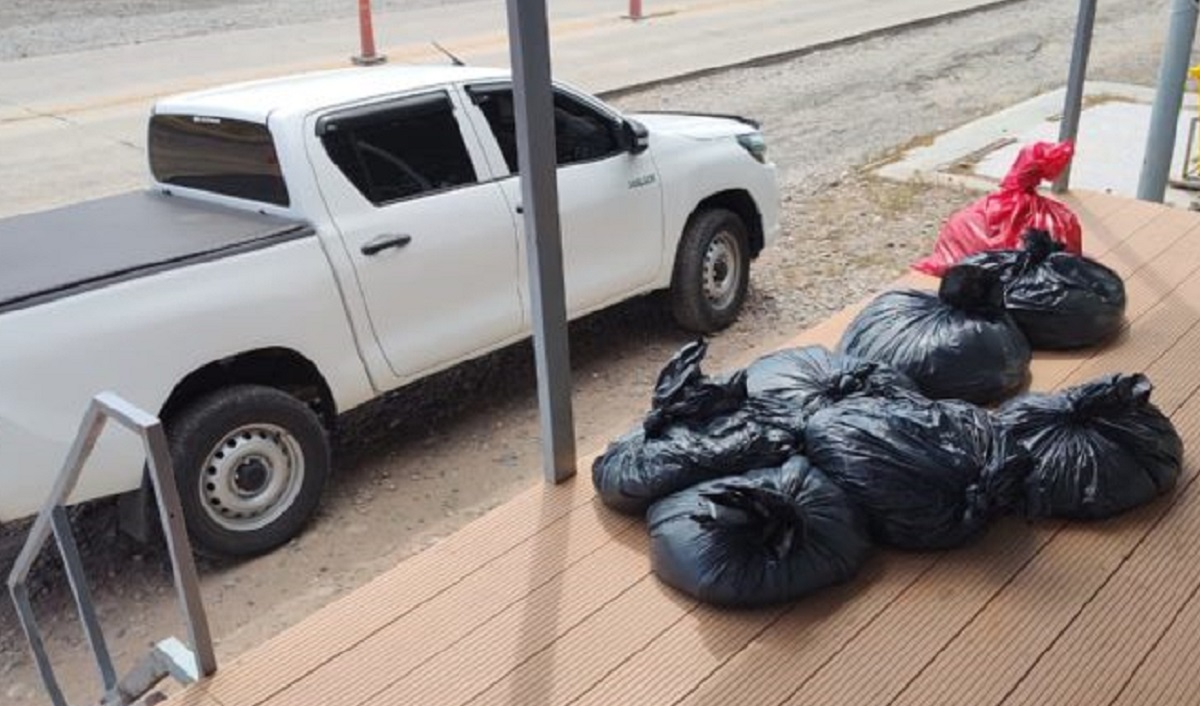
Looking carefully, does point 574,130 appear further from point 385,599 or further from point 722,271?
point 385,599

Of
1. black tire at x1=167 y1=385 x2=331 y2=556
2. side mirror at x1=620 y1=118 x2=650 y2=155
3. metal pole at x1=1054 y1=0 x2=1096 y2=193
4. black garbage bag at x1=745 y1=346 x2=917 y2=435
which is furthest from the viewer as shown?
metal pole at x1=1054 y1=0 x2=1096 y2=193

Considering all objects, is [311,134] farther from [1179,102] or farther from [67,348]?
[1179,102]

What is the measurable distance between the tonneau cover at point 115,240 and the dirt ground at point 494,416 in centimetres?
127

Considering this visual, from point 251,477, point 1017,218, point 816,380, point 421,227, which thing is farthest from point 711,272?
point 251,477

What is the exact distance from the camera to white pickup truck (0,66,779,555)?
393 centimetres

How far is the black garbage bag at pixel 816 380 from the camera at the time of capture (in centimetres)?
363

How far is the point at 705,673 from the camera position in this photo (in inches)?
109

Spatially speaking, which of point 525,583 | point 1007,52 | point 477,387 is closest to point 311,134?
point 477,387

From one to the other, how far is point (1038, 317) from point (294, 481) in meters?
3.13

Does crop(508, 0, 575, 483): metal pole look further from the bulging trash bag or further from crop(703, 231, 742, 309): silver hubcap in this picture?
crop(703, 231, 742, 309): silver hubcap

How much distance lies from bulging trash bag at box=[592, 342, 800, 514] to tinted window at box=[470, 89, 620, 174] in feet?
7.62

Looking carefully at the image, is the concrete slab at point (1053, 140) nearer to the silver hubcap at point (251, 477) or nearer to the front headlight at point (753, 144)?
the front headlight at point (753, 144)

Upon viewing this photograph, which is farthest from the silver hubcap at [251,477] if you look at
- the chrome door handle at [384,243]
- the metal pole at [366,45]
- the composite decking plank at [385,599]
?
the metal pole at [366,45]

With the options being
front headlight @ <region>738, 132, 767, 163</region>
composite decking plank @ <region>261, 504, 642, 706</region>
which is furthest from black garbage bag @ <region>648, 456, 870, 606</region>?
front headlight @ <region>738, 132, 767, 163</region>
